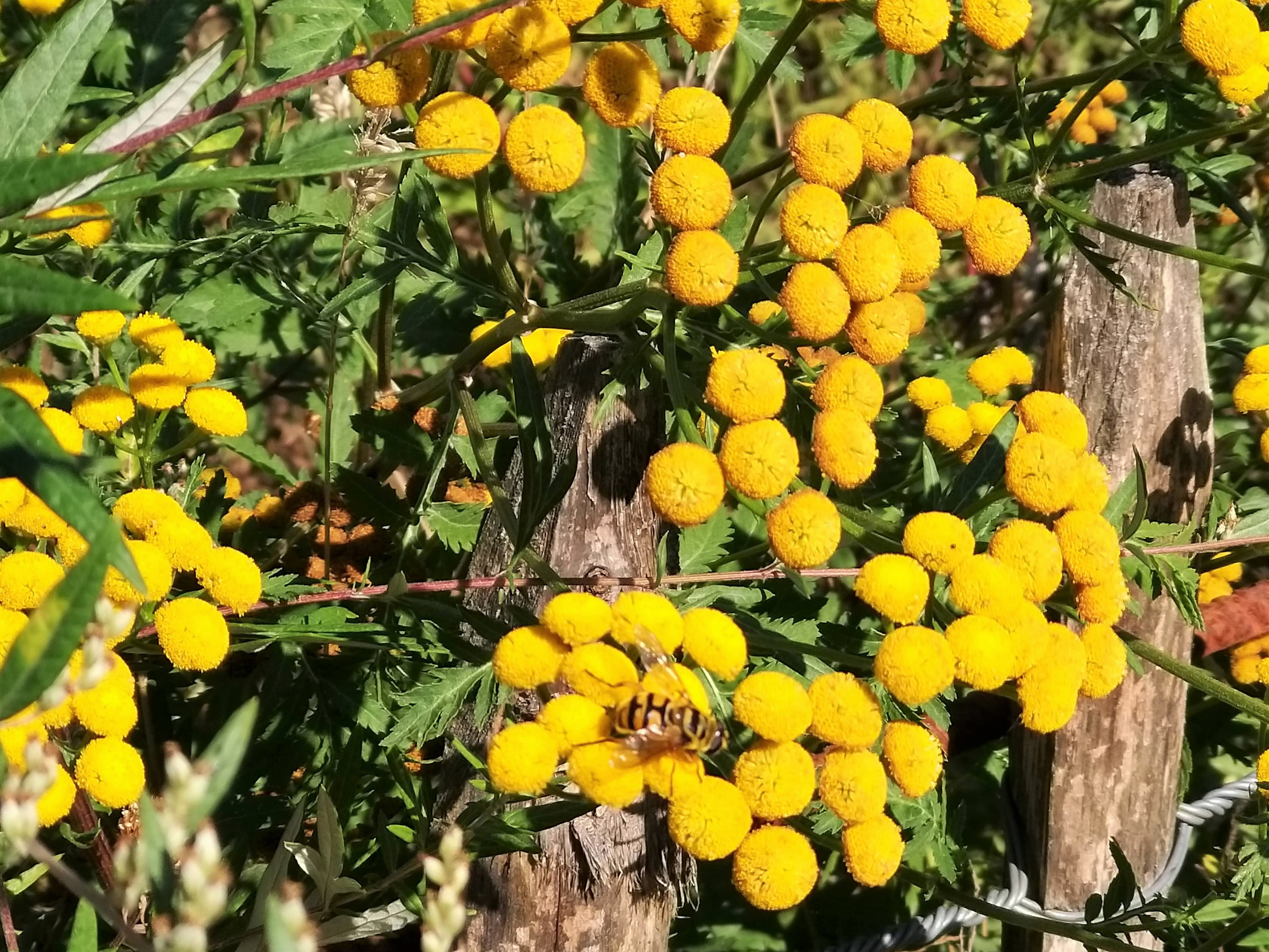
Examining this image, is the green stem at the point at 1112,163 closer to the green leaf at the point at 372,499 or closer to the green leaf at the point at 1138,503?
the green leaf at the point at 1138,503

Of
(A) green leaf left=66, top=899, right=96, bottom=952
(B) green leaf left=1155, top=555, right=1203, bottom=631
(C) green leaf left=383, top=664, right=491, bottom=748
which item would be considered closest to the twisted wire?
(B) green leaf left=1155, top=555, right=1203, bottom=631

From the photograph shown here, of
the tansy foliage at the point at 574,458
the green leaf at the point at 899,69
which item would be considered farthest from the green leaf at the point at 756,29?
the green leaf at the point at 899,69

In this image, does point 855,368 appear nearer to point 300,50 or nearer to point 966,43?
point 300,50

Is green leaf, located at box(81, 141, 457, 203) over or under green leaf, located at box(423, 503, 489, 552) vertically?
over

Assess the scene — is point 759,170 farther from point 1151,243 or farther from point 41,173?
point 41,173

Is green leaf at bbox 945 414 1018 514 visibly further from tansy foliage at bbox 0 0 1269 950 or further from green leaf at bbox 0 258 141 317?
green leaf at bbox 0 258 141 317

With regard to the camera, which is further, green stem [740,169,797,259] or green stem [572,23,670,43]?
green stem [740,169,797,259]

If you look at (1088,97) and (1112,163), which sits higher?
(1088,97)

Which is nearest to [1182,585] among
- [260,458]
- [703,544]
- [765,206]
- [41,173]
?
[703,544]
